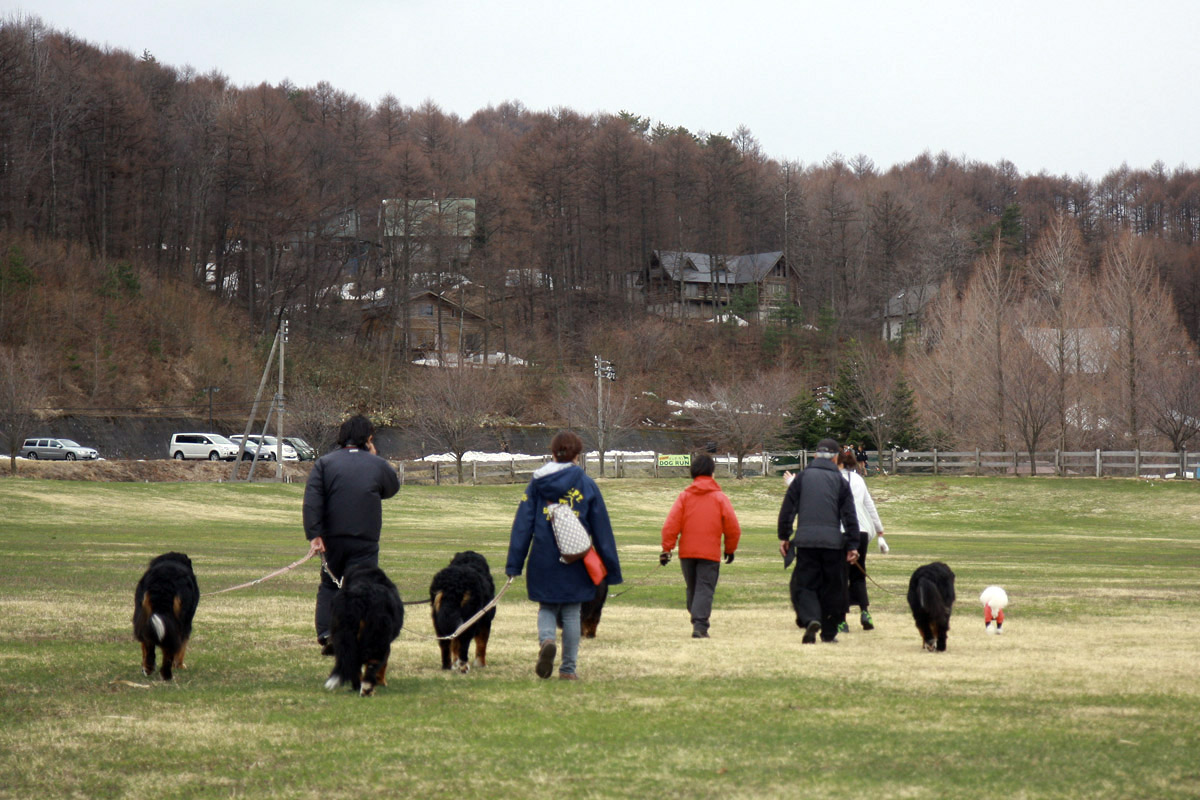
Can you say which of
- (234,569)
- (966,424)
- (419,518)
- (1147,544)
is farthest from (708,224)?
(234,569)

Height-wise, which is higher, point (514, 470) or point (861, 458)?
point (861, 458)

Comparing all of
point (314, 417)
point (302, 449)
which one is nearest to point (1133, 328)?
point (314, 417)

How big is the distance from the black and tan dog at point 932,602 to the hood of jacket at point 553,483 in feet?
11.6

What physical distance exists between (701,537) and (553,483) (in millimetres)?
3141

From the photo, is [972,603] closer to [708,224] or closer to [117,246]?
[117,246]

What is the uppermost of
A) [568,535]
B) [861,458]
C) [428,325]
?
[428,325]

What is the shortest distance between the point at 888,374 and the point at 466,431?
27.9m

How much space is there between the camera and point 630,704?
761cm

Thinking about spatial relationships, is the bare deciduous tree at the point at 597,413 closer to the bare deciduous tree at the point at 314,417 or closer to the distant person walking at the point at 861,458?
the distant person walking at the point at 861,458

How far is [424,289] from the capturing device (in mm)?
86812

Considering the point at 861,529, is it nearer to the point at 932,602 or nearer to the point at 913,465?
the point at 932,602

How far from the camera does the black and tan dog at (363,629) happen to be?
759 cm

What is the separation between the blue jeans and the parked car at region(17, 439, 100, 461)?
185ft

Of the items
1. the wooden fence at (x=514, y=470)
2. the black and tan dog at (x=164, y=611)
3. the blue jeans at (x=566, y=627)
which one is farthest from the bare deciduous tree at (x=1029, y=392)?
the black and tan dog at (x=164, y=611)
